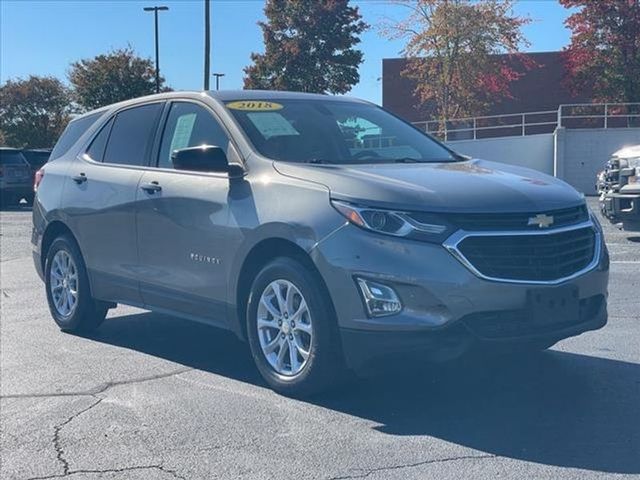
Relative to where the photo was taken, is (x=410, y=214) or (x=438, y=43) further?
(x=438, y=43)

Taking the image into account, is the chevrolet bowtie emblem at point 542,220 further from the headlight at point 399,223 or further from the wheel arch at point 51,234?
the wheel arch at point 51,234

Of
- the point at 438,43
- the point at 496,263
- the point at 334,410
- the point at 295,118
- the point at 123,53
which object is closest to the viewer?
the point at 496,263

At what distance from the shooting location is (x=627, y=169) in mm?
12047

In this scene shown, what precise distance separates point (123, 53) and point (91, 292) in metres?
41.4

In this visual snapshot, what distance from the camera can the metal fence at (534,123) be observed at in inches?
1270

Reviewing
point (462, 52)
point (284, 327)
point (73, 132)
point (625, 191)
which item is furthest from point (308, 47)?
point (284, 327)

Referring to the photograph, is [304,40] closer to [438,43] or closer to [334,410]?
[438,43]

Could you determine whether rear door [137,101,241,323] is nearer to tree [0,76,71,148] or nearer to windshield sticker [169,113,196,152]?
windshield sticker [169,113,196,152]

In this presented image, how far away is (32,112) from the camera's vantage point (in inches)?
1924

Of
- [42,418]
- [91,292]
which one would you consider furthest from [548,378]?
[91,292]

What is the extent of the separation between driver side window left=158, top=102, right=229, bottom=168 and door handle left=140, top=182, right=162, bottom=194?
0.17m

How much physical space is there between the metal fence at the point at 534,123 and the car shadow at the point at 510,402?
26140 millimetres

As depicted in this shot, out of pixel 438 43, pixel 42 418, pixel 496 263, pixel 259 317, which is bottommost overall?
pixel 42 418

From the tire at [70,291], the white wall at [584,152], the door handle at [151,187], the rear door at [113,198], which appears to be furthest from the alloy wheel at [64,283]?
the white wall at [584,152]
